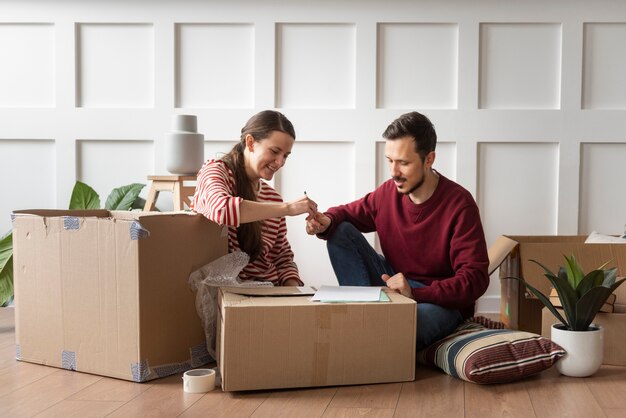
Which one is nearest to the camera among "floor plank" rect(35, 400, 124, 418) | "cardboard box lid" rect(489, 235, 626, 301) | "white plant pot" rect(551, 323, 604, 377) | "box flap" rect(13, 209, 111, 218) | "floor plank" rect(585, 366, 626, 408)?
"floor plank" rect(35, 400, 124, 418)

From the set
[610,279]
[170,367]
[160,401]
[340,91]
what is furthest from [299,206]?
[340,91]

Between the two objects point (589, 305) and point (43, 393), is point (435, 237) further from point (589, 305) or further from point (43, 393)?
point (43, 393)

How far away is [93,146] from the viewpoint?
11.1 feet

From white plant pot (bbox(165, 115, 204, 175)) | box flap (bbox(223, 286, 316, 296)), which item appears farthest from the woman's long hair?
white plant pot (bbox(165, 115, 204, 175))

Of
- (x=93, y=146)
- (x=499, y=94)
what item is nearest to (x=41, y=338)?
(x=93, y=146)

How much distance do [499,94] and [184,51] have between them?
1.37 meters

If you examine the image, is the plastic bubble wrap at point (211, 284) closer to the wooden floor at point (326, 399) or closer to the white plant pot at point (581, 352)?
the wooden floor at point (326, 399)

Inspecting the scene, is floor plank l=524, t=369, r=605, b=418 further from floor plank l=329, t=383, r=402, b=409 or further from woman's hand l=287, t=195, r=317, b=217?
woman's hand l=287, t=195, r=317, b=217

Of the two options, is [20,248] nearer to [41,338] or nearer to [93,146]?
[41,338]

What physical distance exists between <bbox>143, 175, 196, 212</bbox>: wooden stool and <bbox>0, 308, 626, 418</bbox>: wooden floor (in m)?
0.95

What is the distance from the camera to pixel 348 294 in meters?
2.11

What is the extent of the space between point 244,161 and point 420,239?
2.03 feet

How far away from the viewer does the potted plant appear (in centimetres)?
214

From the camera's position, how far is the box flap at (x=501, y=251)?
106 inches
